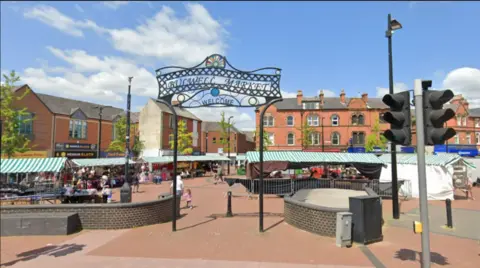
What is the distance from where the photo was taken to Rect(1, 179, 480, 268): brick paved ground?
6.85m

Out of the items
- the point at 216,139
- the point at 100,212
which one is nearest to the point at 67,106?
the point at 100,212

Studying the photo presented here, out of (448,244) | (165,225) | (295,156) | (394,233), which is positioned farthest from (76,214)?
(295,156)

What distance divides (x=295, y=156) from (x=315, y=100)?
93.8ft

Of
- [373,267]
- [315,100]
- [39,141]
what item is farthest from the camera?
[315,100]

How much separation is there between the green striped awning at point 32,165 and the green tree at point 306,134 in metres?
33.3

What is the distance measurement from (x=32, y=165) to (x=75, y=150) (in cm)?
2129

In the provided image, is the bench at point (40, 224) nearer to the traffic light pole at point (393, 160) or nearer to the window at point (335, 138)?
the traffic light pole at point (393, 160)

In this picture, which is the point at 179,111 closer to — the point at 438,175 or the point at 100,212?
the point at 438,175

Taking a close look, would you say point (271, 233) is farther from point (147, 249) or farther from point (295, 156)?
point (295, 156)

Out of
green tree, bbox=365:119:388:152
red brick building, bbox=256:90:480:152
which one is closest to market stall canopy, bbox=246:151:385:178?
green tree, bbox=365:119:388:152

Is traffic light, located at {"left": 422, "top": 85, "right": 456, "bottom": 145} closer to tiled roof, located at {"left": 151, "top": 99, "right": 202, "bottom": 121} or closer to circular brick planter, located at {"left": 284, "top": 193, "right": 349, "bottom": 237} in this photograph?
circular brick planter, located at {"left": 284, "top": 193, "right": 349, "bottom": 237}

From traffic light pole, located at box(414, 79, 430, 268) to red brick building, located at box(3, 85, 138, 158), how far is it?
30536 mm

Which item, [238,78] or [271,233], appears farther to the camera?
[238,78]

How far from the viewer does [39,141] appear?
102ft
